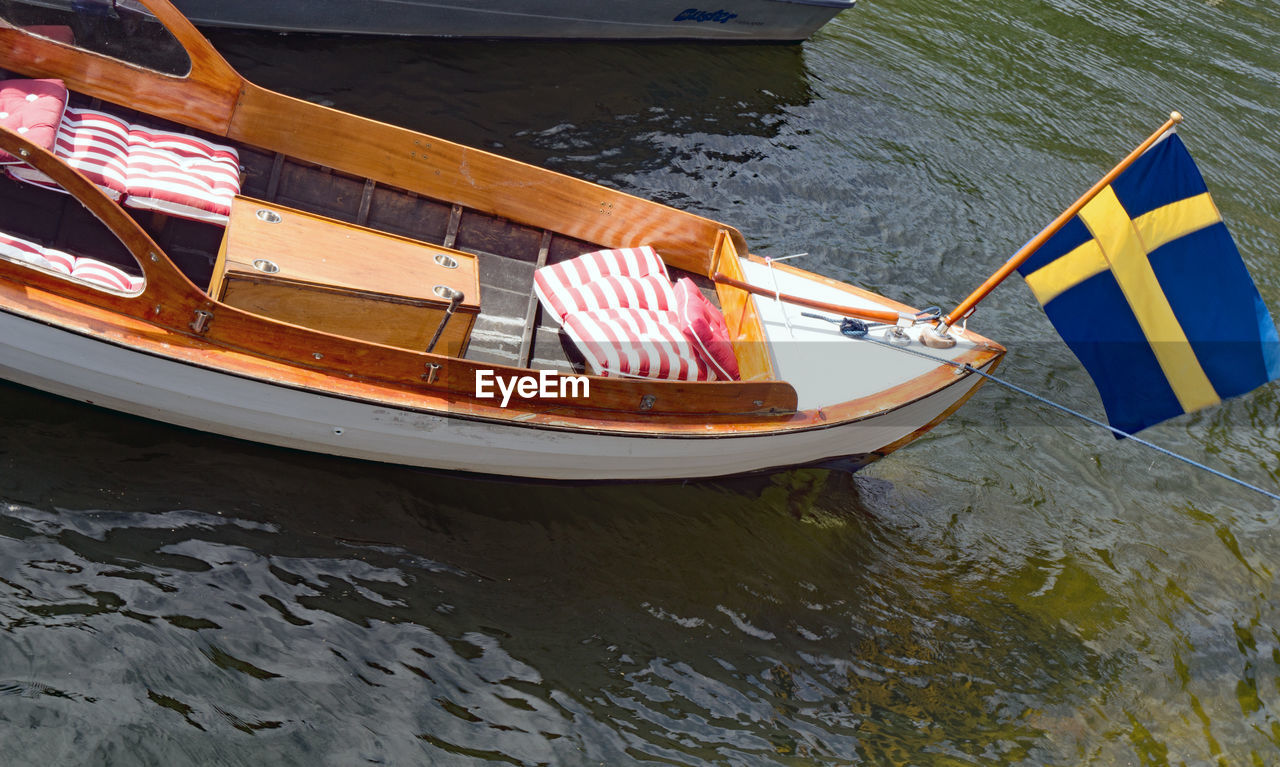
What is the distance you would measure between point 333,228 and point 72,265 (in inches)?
60.8

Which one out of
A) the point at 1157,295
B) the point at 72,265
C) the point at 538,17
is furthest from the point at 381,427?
the point at 538,17

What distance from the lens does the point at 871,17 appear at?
15000mm

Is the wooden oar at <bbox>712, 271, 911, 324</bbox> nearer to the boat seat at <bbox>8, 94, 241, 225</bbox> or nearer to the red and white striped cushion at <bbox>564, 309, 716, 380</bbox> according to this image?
the red and white striped cushion at <bbox>564, 309, 716, 380</bbox>

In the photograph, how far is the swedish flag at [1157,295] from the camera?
251 inches

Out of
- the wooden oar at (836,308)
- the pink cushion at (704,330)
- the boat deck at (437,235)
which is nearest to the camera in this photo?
the boat deck at (437,235)

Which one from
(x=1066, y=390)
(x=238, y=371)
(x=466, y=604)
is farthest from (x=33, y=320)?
(x=1066, y=390)

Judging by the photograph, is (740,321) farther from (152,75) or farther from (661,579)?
(152,75)

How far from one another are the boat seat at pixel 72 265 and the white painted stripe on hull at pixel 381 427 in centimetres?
37

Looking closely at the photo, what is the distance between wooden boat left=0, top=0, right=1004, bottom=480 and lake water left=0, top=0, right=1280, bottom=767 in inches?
18.5

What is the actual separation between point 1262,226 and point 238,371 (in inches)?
491

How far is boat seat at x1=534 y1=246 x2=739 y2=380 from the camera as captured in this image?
6.70 metres

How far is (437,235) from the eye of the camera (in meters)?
7.64

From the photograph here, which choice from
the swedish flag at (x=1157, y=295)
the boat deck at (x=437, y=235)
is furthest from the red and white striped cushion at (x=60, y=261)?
the swedish flag at (x=1157, y=295)
